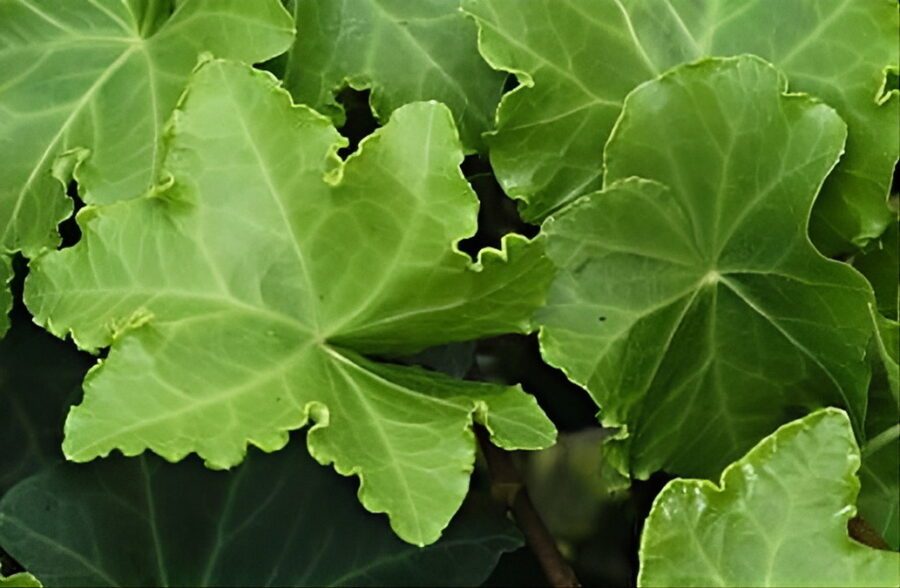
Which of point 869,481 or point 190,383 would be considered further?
point 869,481

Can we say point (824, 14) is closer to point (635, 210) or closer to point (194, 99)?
point (635, 210)

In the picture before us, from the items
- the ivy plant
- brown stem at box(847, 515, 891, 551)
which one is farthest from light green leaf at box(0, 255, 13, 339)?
brown stem at box(847, 515, 891, 551)

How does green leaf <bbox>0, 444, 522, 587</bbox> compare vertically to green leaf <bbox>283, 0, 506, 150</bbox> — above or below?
below

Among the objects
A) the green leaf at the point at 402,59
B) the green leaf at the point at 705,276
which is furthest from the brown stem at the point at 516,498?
the green leaf at the point at 402,59

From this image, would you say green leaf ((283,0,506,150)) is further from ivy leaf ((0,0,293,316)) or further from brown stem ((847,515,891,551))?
brown stem ((847,515,891,551))

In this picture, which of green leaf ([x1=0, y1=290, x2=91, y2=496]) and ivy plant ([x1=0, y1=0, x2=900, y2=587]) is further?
green leaf ([x1=0, y1=290, x2=91, y2=496])

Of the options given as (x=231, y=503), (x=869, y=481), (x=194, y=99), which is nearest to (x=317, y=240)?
(x=194, y=99)

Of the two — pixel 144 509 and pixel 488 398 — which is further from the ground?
pixel 488 398

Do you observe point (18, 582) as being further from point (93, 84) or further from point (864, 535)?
point (864, 535)
